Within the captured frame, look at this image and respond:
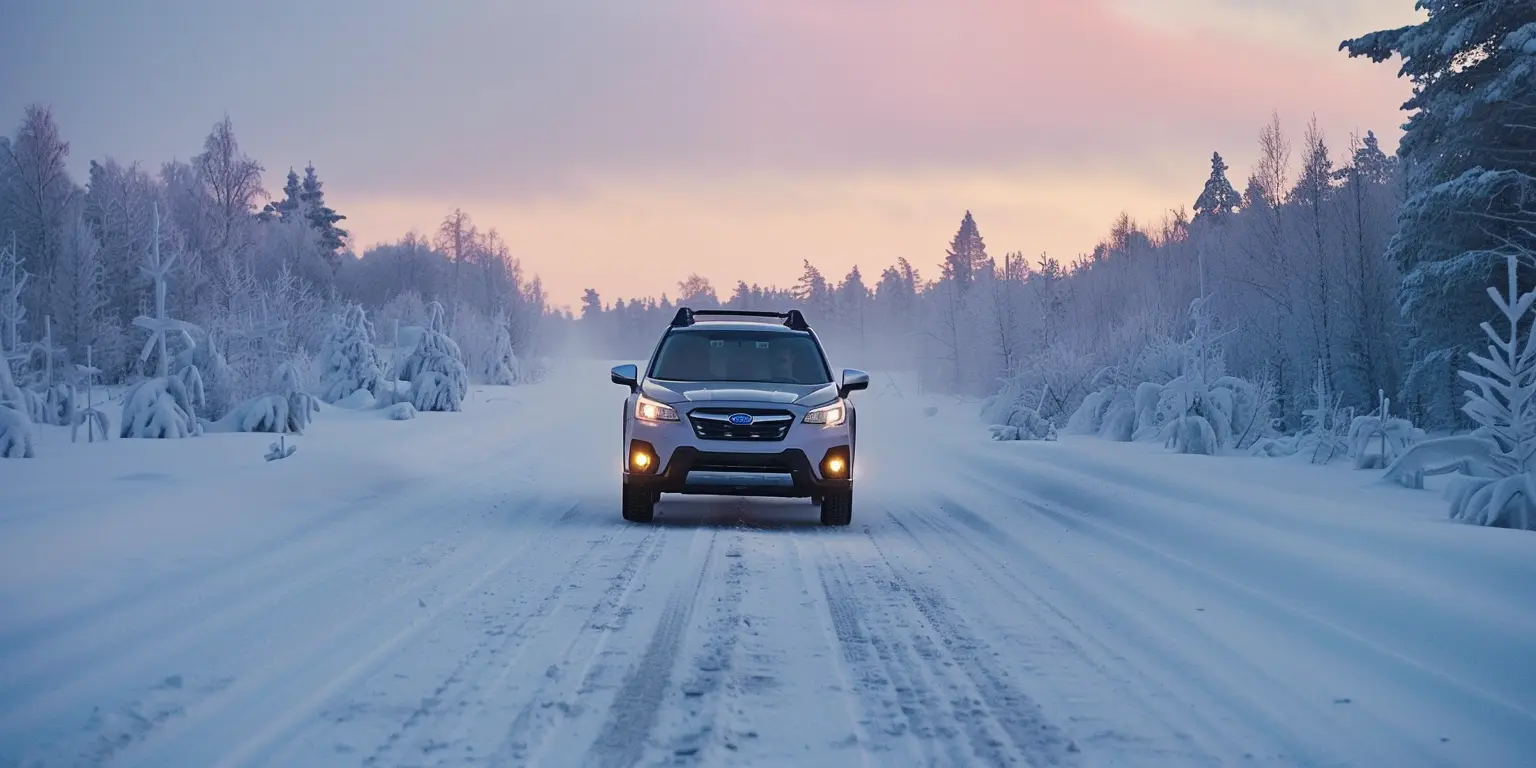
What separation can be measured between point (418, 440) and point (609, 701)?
1791 cm

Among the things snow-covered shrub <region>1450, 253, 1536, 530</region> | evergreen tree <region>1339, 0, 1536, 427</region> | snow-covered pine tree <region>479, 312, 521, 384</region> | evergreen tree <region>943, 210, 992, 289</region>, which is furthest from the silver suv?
evergreen tree <region>943, 210, 992, 289</region>

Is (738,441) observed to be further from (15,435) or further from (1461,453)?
(15,435)

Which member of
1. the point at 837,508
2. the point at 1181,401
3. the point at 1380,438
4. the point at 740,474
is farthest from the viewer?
the point at 1181,401

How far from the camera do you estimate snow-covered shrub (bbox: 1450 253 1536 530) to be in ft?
29.5

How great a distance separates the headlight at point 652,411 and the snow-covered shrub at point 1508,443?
21.1 ft

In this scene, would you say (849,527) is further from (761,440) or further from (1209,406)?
(1209,406)

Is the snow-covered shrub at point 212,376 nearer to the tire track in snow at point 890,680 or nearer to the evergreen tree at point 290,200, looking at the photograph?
the tire track in snow at point 890,680

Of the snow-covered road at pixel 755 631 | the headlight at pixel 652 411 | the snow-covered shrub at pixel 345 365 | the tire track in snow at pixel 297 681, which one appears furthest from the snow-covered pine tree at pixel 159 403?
the tire track in snow at pixel 297 681

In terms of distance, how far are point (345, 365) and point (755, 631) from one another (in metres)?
32.3

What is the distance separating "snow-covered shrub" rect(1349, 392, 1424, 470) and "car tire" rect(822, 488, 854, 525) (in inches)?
338

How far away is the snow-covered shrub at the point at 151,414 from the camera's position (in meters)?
22.4

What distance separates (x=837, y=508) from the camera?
36.4 feet

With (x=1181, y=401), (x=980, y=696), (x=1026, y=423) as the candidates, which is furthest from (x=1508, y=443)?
(x=1026, y=423)

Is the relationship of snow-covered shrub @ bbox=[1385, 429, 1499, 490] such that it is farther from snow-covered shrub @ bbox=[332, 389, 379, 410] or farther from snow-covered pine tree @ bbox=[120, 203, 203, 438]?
snow-covered shrub @ bbox=[332, 389, 379, 410]
